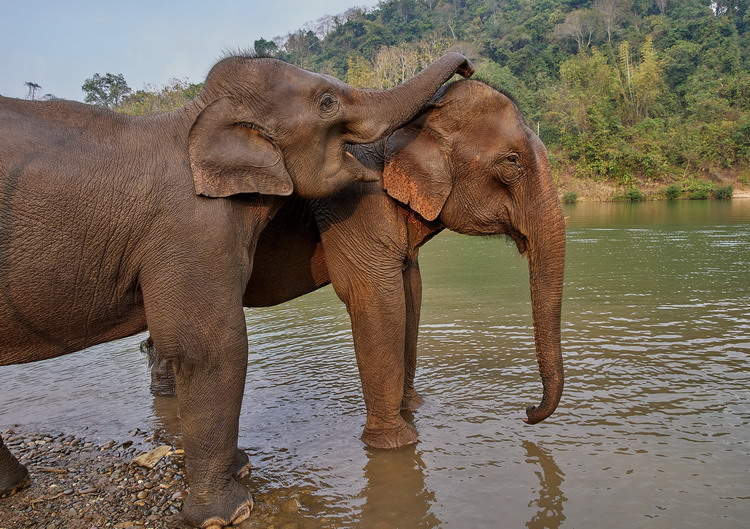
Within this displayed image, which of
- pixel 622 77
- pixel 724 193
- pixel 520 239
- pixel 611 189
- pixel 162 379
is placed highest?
pixel 622 77

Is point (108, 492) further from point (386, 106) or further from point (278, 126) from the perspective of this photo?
point (386, 106)

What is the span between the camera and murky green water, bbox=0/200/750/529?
11.5ft

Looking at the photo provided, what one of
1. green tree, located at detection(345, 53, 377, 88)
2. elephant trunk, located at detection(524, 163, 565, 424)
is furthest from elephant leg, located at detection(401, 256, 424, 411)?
green tree, located at detection(345, 53, 377, 88)

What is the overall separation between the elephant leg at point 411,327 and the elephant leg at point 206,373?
1.72 meters

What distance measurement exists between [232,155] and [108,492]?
6.96ft

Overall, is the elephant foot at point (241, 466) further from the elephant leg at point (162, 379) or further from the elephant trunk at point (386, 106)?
→ the elephant trunk at point (386, 106)

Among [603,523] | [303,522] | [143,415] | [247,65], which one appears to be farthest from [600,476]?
[143,415]

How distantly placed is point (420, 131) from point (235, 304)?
1.74 meters

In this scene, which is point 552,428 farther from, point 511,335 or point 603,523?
point 511,335

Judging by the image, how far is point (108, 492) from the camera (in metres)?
3.76

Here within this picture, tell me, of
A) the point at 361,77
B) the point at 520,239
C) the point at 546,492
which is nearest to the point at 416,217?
the point at 520,239

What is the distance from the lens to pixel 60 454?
4371 mm

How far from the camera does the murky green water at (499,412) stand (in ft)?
11.5

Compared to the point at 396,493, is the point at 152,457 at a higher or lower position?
higher
